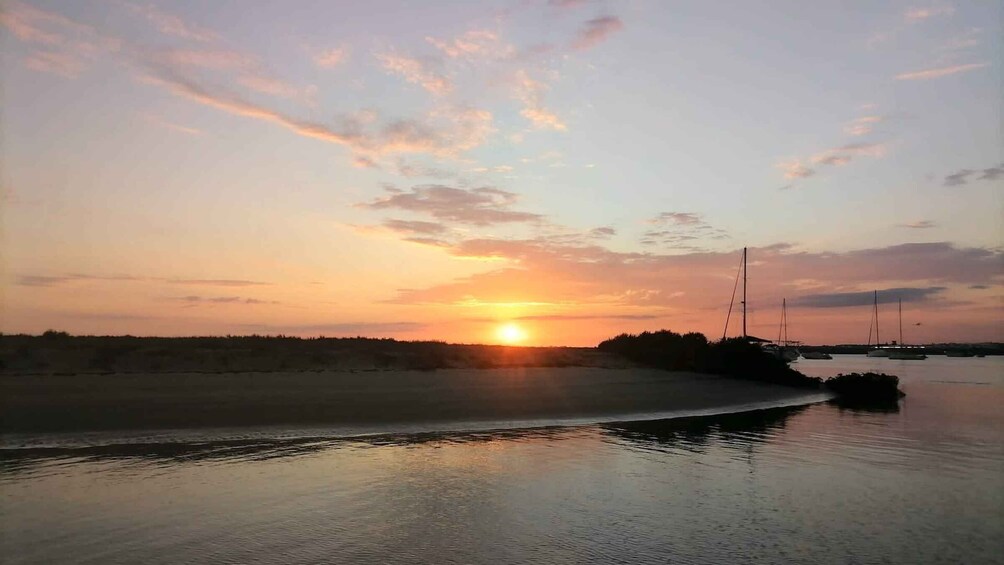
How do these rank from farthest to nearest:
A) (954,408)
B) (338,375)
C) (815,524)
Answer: (954,408)
(338,375)
(815,524)

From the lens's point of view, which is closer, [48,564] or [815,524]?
[48,564]

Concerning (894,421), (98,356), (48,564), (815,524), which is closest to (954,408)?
(894,421)

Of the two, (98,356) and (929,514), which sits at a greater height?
(98,356)

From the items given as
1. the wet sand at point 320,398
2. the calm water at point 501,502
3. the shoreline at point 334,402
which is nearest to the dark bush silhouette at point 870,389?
the wet sand at point 320,398

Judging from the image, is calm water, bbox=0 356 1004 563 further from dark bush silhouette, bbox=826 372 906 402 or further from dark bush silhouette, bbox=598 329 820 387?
dark bush silhouette, bbox=598 329 820 387

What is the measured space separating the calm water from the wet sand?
392 centimetres

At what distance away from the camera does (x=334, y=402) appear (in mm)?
28094

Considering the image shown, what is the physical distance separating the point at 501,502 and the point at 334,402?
16.1 m

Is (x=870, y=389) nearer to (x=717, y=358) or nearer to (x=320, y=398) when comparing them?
(x=717, y=358)

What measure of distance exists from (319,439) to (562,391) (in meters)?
16.9

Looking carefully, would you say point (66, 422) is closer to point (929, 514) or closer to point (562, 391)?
point (562, 391)

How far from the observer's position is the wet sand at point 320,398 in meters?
23.3

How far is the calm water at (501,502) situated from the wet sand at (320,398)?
3919mm

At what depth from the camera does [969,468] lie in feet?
63.3
